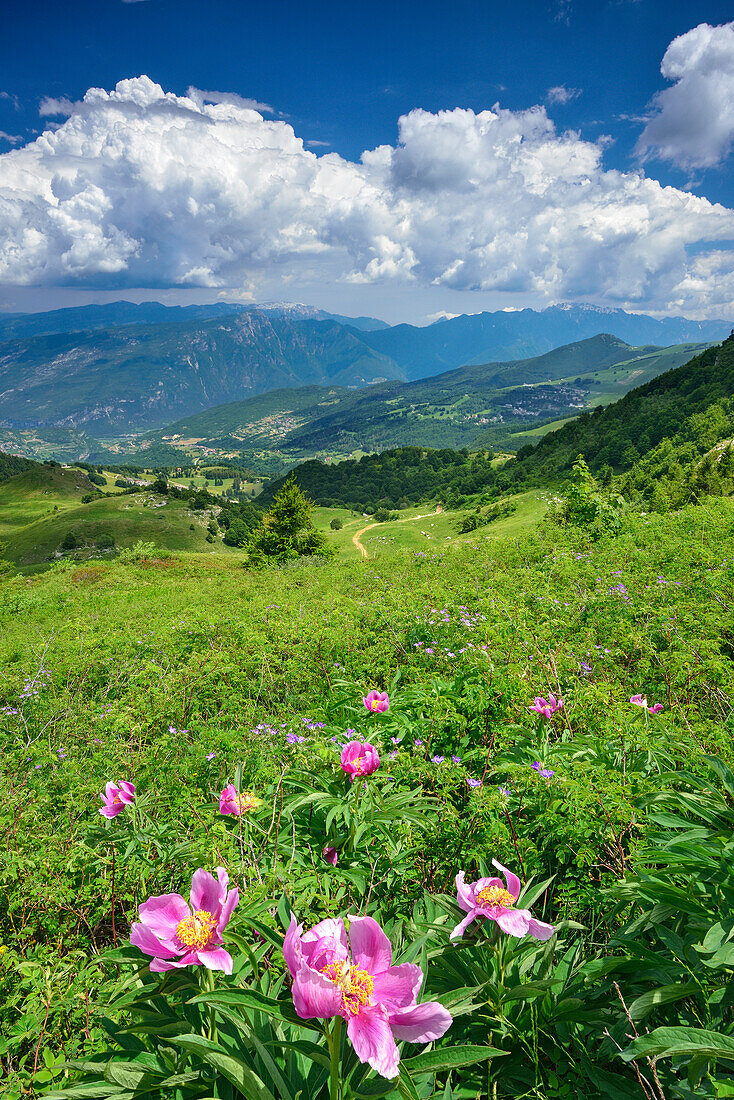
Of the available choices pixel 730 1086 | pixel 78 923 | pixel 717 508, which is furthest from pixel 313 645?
pixel 717 508

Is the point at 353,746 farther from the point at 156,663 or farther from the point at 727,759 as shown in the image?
the point at 156,663

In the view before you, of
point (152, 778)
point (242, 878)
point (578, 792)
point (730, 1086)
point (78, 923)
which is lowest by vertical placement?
point (78, 923)

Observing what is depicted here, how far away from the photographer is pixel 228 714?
4723mm

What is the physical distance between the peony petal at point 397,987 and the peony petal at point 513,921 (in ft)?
1.55

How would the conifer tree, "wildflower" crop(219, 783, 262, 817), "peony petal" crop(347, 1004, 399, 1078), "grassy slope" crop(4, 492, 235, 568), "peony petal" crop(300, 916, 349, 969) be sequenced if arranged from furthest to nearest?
1. "grassy slope" crop(4, 492, 235, 568)
2. the conifer tree
3. "wildflower" crop(219, 783, 262, 817)
4. "peony petal" crop(300, 916, 349, 969)
5. "peony petal" crop(347, 1004, 399, 1078)

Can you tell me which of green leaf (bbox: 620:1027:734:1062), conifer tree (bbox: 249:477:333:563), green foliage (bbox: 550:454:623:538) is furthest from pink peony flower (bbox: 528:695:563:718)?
conifer tree (bbox: 249:477:333:563)

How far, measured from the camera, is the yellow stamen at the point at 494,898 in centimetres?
152

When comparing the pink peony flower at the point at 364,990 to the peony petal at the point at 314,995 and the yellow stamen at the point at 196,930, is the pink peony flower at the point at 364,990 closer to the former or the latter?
the peony petal at the point at 314,995

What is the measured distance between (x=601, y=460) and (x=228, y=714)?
49.5 m

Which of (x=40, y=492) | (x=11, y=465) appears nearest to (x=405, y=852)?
(x=40, y=492)

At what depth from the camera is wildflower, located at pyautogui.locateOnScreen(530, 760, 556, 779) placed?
2475 millimetres

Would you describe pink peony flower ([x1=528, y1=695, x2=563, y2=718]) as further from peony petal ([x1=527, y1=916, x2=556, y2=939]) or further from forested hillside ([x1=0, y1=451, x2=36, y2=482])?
forested hillside ([x1=0, y1=451, x2=36, y2=482])

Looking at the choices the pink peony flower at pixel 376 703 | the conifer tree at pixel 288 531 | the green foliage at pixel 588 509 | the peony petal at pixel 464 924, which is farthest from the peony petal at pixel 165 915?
the conifer tree at pixel 288 531

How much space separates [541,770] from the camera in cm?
255
